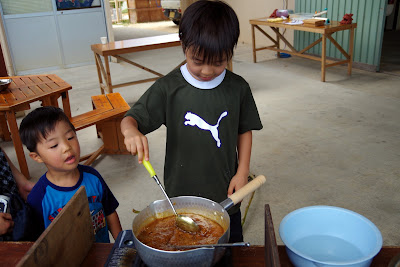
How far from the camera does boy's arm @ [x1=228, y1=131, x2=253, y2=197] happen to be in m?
1.36

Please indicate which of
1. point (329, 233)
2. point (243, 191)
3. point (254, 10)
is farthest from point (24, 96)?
point (254, 10)

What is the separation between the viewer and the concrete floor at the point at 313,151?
8.54 feet

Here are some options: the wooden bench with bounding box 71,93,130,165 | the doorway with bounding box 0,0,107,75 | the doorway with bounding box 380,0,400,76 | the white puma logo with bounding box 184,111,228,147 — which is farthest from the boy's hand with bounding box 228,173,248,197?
the doorway with bounding box 0,0,107,75

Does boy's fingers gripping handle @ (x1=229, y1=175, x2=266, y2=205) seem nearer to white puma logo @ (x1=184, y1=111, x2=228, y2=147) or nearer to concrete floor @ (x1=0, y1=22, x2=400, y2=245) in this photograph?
white puma logo @ (x1=184, y1=111, x2=228, y2=147)

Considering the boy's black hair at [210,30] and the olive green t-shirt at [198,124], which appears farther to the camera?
the olive green t-shirt at [198,124]

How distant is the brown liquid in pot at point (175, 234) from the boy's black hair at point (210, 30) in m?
0.49

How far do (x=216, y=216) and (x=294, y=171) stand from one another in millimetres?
2159

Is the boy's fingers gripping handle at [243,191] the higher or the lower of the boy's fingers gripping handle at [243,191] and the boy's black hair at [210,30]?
the lower

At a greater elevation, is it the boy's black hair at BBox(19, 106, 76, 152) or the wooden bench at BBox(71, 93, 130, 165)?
the boy's black hair at BBox(19, 106, 76, 152)

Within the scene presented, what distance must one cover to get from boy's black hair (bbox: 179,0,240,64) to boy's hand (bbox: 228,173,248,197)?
0.44m

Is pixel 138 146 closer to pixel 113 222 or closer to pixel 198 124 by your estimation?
pixel 198 124

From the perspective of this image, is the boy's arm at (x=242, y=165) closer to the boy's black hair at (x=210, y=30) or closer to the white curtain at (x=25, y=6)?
the boy's black hair at (x=210, y=30)

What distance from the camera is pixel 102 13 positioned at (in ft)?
23.9

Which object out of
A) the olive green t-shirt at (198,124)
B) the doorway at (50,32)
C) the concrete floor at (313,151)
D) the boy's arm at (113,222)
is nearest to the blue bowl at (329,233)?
the olive green t-shirt at (198,124)
